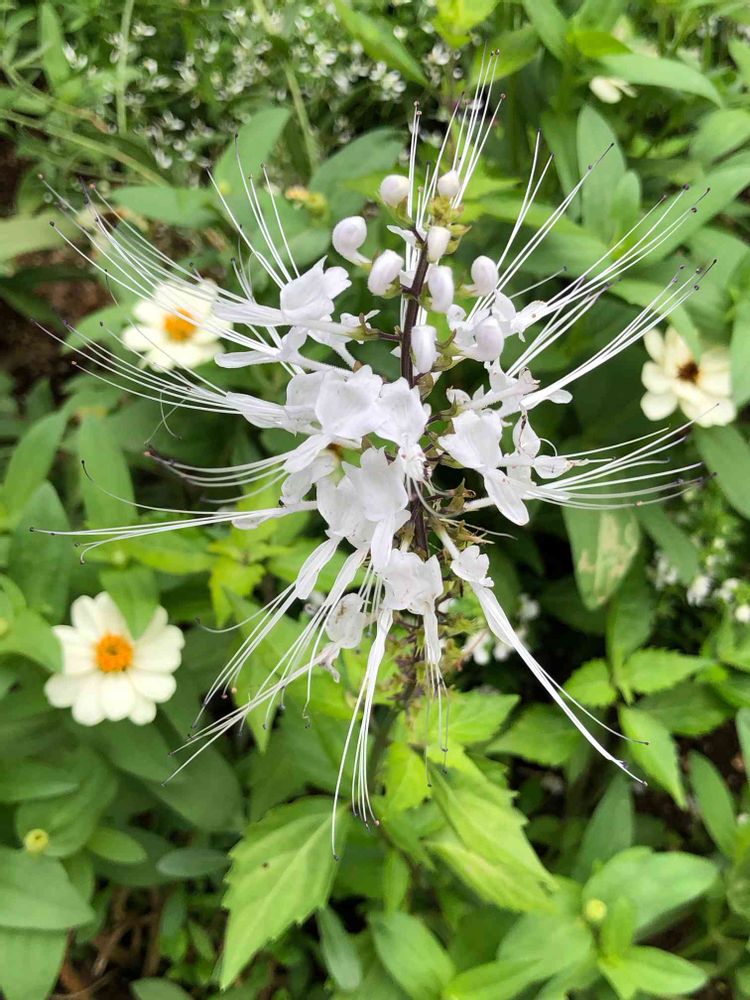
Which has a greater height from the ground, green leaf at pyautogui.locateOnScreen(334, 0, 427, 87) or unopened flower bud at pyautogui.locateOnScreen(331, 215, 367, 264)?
green leaf at pyautogui.locateOnScreen(334, 0, 427, 87)

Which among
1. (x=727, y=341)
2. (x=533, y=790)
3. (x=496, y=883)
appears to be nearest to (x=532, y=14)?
(x=727, y=341)

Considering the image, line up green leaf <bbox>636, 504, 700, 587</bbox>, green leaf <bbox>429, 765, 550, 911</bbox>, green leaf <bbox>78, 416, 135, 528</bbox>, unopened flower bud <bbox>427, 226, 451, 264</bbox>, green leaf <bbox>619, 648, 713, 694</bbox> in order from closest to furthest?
unopened flower bud <bbox>427, 226, 451, 264</bbox>
green leaf <bbox>429, 765, 550, 911</bbox>
green leaf <bbox>78, 416, 135, 528</bbox>
green leaf <bbox>619, 648, 713, 694</bbox>
green leaf <bbox>636, 504, 700, 587</bbox>

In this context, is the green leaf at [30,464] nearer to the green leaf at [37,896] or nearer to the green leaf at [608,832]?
the green leaf at [37,896]

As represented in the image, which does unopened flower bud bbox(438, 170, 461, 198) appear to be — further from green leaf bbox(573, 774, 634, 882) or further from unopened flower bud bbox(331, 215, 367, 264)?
green leaf bbox(573, 774, 634, 882)

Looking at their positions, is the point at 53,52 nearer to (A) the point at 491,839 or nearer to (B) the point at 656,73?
(B) the point at 656,73

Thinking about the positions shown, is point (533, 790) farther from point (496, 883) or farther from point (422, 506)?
point (422, 506)

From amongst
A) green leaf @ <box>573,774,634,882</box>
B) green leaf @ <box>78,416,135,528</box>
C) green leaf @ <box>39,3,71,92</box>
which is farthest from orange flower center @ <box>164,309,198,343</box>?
green leaf @ <box>573,774,634,882</box>
